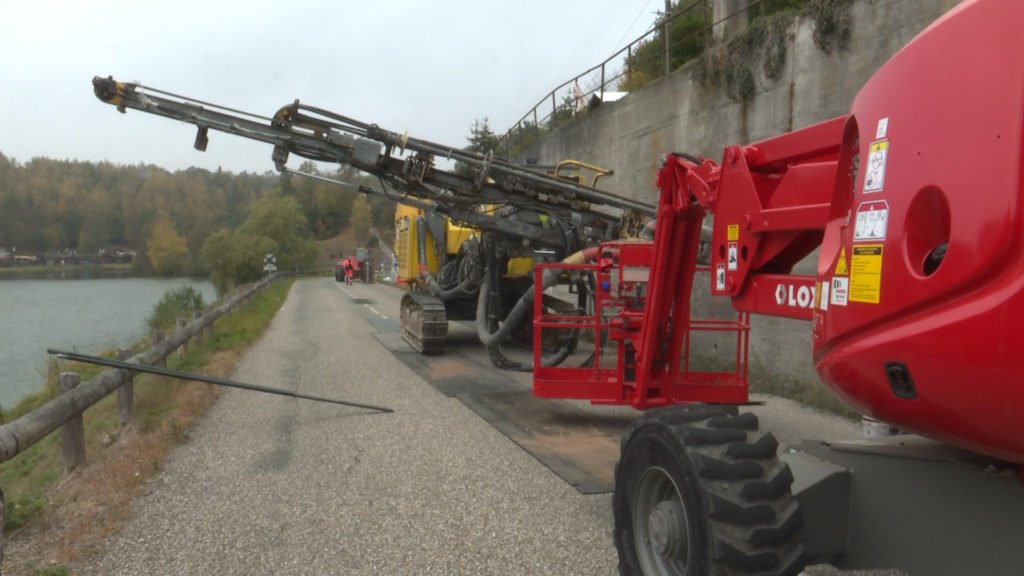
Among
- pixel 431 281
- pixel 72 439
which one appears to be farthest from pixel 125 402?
pixel 431 281

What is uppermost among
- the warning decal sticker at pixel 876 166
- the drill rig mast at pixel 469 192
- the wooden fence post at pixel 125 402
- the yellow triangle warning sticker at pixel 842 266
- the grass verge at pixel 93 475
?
the drill rig mast at pixel 469 192

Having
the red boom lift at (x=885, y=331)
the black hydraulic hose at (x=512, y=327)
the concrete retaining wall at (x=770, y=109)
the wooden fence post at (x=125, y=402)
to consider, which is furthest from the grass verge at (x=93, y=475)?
the concrete retaining wall at (x=770, y=109)

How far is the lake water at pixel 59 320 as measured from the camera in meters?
16.5

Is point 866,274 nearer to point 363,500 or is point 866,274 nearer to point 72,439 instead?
point 363,500

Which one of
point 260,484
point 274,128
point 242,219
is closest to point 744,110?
point 274,128

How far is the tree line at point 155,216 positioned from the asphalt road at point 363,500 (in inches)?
247

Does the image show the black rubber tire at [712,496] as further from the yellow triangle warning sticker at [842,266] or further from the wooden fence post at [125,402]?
the wooden fence post at [125,402]

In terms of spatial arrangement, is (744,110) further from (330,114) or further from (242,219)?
(242,219)

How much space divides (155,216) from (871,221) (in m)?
36.0

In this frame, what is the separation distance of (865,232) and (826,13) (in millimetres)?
9142

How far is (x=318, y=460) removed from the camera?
22.6 ft

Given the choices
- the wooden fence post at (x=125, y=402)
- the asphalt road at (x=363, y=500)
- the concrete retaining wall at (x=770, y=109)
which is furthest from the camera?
the concrete retaining wall at (x=770, y=109)

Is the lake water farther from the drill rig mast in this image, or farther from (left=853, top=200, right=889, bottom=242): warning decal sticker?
(left=853, top=200, right=889, bottom=242): warning decal sticker

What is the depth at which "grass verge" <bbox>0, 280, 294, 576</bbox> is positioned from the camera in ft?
15.8
